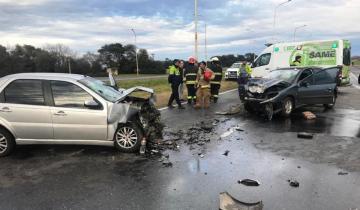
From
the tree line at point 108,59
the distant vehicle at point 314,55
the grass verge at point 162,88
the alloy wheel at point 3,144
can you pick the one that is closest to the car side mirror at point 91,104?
the alloy wheel at point 3,144

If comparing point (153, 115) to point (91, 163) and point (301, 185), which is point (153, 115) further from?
point (301, 185)

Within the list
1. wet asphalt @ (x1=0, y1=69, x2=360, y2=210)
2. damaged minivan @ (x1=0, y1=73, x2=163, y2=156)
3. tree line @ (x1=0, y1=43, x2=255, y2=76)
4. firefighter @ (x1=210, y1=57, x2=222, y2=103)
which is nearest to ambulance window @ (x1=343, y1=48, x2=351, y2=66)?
firefighter @ (x1=210, y1=57, x2=222, y2=103)

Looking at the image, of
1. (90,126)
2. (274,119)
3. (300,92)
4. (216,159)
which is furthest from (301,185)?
(300,92)

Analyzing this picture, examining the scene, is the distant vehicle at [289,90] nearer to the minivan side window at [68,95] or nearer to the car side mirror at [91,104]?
the car side mirror at [91,104]

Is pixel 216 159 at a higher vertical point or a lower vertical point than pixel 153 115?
lower

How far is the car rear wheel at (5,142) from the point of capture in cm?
725

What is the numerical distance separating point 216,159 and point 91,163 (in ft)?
7.45

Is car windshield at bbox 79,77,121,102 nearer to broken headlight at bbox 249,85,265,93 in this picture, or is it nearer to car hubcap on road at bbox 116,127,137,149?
car hubcap on road at bbox 116,127,137,149

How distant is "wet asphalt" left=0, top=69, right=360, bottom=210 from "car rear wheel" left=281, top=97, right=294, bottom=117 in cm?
254

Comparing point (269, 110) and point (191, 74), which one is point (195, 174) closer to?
point (269, 110)

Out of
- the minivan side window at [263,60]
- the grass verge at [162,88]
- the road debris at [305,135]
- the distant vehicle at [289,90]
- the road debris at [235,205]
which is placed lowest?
the grass verge at [162,88]

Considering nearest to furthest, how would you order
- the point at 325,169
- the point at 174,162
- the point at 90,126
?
the point at 325,169 < the point at 174,162 < the point at 90,126

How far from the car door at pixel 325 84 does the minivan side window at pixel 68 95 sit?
27.7ft

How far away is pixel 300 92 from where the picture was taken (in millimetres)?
12258
